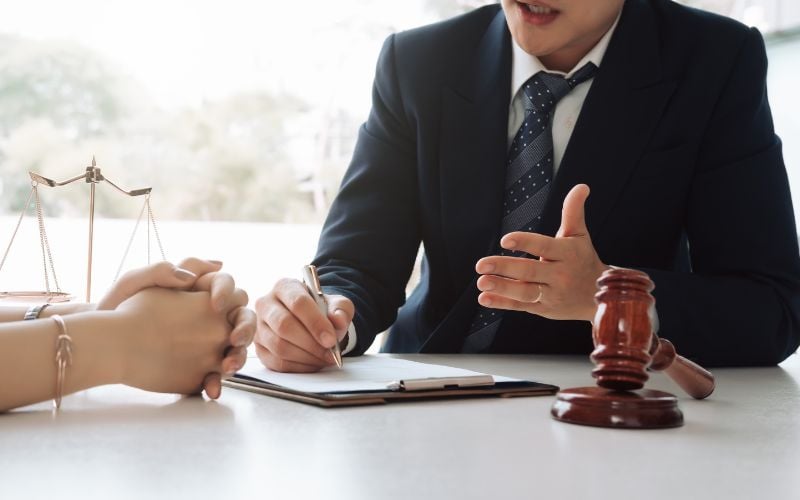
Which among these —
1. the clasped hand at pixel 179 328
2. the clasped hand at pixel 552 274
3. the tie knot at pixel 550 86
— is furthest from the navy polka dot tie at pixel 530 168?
the clasped hand at pixel 179 328

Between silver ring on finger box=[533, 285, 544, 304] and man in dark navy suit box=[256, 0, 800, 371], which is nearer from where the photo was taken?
silver ring on finger box=[533, 285, 544, 304]

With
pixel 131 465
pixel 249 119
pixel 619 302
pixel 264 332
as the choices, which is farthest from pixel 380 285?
pixel 249 119

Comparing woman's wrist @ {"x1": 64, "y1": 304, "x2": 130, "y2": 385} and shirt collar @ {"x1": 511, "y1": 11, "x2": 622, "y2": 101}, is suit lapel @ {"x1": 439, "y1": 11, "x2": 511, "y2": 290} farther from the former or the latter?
woman's wrist @ {"x1": 64, "y1": 304, "x2": 130, "y2": 385}

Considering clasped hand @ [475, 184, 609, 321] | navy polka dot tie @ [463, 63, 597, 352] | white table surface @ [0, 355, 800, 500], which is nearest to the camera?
white table surface @ [0, 355, 800, 500]

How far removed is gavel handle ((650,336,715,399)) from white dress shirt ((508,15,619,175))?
89 cm

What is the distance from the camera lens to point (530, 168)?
2107mm

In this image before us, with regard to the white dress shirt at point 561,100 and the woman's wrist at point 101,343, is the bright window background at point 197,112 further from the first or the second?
the woman's wrist at point 101,343

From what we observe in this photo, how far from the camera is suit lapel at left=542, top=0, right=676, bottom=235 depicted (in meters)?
2.05

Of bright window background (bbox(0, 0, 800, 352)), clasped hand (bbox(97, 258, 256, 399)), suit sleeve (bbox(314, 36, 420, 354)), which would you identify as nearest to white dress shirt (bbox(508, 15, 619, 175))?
suit sleeve (bbox(314, 36, 420, 354))

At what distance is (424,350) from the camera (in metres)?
2.17

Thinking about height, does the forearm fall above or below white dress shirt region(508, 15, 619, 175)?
below

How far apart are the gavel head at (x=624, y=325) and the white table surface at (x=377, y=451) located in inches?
2.7

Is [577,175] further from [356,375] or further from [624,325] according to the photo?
[624,325]

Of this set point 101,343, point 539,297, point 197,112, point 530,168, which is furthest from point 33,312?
point 197,112
